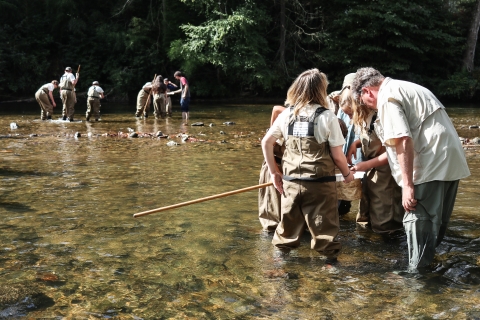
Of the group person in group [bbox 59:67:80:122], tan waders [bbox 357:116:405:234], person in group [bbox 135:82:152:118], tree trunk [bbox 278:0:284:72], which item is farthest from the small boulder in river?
tree trunk [bbox 278:0:284:72]

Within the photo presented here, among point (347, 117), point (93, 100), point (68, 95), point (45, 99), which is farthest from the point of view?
point (45, 99)

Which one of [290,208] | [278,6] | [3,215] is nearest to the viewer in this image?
[290,208]

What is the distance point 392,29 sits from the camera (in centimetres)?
3303

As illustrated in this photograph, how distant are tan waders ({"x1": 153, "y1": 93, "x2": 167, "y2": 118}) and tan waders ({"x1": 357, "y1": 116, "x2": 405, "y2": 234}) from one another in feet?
55.0

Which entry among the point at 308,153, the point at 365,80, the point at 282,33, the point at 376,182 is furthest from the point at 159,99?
the point at 365,80

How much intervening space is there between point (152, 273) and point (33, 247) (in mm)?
1432

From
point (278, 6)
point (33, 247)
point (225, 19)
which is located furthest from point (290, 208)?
point (278, 6)

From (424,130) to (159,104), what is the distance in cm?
1828

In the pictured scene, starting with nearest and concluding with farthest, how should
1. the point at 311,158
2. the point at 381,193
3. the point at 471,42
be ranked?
the point at 311,158 < the point at 381,193 < the point at 471,42

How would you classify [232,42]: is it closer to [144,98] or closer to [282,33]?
[282,33]

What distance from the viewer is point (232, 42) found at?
32.8 m

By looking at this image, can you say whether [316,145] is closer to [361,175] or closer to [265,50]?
→ [361,175]

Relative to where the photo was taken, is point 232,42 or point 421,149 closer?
point 421,149

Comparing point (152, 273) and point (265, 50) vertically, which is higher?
point (265, 50)
